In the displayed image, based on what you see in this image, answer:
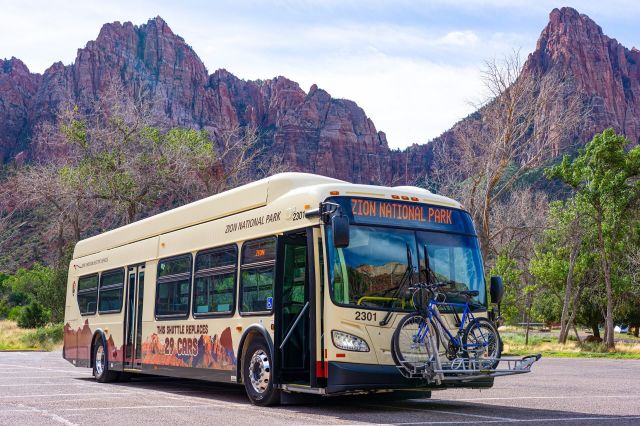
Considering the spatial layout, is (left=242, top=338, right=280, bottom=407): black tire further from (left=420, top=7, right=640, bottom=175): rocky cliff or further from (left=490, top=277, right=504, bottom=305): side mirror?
(left=420, top=7, right=640, bottom=175): rocky cliff

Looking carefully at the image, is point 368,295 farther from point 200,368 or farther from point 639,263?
point 639,263

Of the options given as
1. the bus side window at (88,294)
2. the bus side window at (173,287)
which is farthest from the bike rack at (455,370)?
the bus side window at (88,294)

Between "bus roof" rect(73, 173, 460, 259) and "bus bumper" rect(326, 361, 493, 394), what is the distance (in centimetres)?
245

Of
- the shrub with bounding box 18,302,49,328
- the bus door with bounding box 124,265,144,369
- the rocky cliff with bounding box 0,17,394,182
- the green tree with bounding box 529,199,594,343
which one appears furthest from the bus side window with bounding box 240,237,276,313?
the rocky cliff with bounding box 0,17,394,182

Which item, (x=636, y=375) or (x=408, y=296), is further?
(x=636, y=375)

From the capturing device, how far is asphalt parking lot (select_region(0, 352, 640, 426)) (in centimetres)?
961

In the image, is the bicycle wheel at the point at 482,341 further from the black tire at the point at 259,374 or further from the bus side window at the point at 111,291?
the bus side window at the point at 111,291

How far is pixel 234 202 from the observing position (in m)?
13.0

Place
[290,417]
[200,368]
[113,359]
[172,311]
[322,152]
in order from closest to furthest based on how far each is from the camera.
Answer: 1. [290,417]
2. [200,368]
3. [172,311]
4. [113,359]
5. [322,152]

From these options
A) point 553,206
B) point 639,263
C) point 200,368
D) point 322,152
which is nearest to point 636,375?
point 200,368

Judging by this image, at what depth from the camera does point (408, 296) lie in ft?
34.3

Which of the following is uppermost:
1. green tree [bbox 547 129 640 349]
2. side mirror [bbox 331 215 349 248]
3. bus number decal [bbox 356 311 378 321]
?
green tree [bbox 547 129 640 349]

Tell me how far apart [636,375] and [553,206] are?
23513 mm

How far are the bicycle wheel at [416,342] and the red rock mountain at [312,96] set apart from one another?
147577mm
